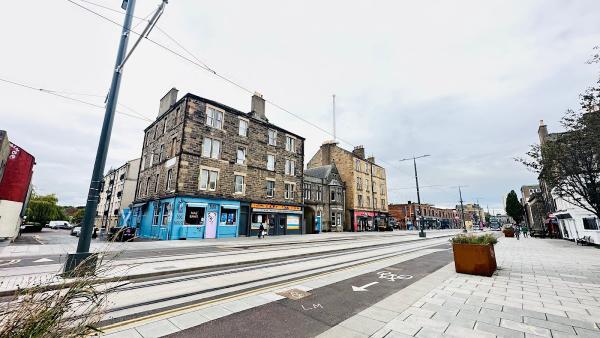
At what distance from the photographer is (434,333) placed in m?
3.88

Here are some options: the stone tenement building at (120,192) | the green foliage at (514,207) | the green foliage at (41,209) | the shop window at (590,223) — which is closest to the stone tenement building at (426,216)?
the green foliage at (514,207)

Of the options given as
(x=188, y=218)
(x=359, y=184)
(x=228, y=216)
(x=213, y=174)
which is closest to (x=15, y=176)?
(x=188, y=218)

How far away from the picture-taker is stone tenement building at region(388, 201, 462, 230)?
64125 millimetres

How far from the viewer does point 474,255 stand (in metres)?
8.13

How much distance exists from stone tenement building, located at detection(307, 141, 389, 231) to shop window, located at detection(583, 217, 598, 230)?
81.0 feet

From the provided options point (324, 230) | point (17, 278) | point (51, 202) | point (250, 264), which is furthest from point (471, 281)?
point (51, 202)

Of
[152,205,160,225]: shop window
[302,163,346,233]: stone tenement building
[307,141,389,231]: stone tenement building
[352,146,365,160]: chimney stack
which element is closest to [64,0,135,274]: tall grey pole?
[152,205,160,225]: shop window

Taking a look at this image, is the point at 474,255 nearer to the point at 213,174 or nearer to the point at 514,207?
the point at 213,174

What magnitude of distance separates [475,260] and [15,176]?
2798 cm

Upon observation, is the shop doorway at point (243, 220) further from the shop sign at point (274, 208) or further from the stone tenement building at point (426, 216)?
the stone tenement building at point (426, 216)

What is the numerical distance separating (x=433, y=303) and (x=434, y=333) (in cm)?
159

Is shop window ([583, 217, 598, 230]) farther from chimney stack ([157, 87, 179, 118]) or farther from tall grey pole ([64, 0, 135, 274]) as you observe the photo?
chimney stack ([157, 87, 179, 118])

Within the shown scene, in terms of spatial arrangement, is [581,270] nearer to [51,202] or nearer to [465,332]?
[465,332]

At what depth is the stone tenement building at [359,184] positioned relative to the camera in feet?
135
